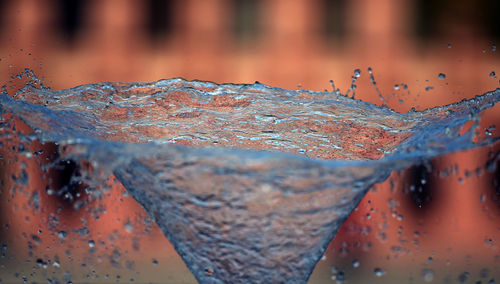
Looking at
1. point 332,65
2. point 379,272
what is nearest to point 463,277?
point 379,272

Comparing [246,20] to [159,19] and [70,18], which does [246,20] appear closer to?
[159,19]

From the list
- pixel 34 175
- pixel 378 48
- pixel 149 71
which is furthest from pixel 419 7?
pixel 34 175

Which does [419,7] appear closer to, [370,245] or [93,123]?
[370,245]

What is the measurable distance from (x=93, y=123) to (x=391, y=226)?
3.04 ft

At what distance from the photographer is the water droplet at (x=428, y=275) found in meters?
1.11

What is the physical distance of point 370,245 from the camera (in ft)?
3.97

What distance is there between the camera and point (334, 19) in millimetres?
1292

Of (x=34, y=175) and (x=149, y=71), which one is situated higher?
(x=149, y=71)

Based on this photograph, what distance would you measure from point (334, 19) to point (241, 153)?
3.29 ft

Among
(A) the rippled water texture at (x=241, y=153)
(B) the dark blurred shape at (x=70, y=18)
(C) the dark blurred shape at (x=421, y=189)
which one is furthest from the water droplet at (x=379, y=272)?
(B) the dark blurred shape at (x=70, y=18)

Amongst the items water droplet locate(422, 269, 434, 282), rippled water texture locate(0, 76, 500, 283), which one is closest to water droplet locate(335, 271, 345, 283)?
water droplet locate(422, 269, 434, 282)

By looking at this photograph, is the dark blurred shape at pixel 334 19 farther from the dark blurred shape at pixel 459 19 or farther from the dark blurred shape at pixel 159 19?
the dark blurred shape at pixel 159 19

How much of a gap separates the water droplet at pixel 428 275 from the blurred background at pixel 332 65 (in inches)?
0.6

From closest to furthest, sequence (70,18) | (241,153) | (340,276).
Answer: (241,153), (340,276), (70,18)
